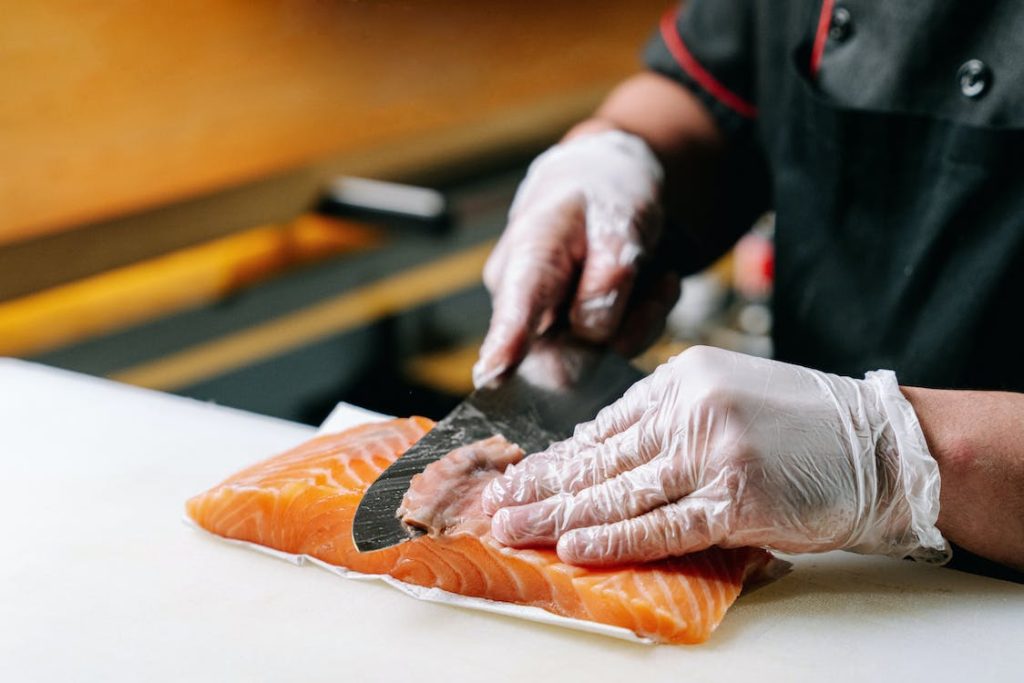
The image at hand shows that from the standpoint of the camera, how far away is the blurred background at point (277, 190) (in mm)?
2418

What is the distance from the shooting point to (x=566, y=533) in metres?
1.30

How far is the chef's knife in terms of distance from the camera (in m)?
1.34

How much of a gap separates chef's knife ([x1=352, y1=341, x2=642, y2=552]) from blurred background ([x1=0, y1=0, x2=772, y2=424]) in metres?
0.40

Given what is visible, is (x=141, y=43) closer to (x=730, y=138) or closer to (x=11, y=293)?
(x=11, y=293)

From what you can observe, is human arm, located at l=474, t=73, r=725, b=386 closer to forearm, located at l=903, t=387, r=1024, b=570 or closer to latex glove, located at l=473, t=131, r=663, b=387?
latex glove, located at l=473, t=131, r=663, b=387

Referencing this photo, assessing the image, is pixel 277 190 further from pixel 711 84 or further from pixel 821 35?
pixel 821 35

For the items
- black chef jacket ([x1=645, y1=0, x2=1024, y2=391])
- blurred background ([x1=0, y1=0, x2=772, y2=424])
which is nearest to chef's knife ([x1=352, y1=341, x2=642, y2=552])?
blurred background ([x1=0, y1=0, x2=772, y2=424])

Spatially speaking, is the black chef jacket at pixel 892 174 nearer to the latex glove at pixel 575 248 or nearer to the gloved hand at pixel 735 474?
the latex glove at pixel 575 248

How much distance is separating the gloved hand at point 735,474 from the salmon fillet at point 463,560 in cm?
3

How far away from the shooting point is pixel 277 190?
2922 millimetres

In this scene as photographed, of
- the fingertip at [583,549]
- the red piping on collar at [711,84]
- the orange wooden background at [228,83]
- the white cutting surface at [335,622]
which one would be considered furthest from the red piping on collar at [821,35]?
the orange wooden background at [228,83]

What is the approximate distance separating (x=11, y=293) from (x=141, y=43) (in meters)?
0.68

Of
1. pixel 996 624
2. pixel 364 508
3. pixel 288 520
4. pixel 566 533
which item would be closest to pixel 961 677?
pixel 996 624

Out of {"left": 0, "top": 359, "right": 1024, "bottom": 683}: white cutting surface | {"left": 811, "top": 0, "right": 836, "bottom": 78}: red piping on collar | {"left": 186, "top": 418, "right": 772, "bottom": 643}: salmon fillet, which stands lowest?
{"left": 0, "top": 359, "right": 1024, "bottom": 683}: white cutting surface
